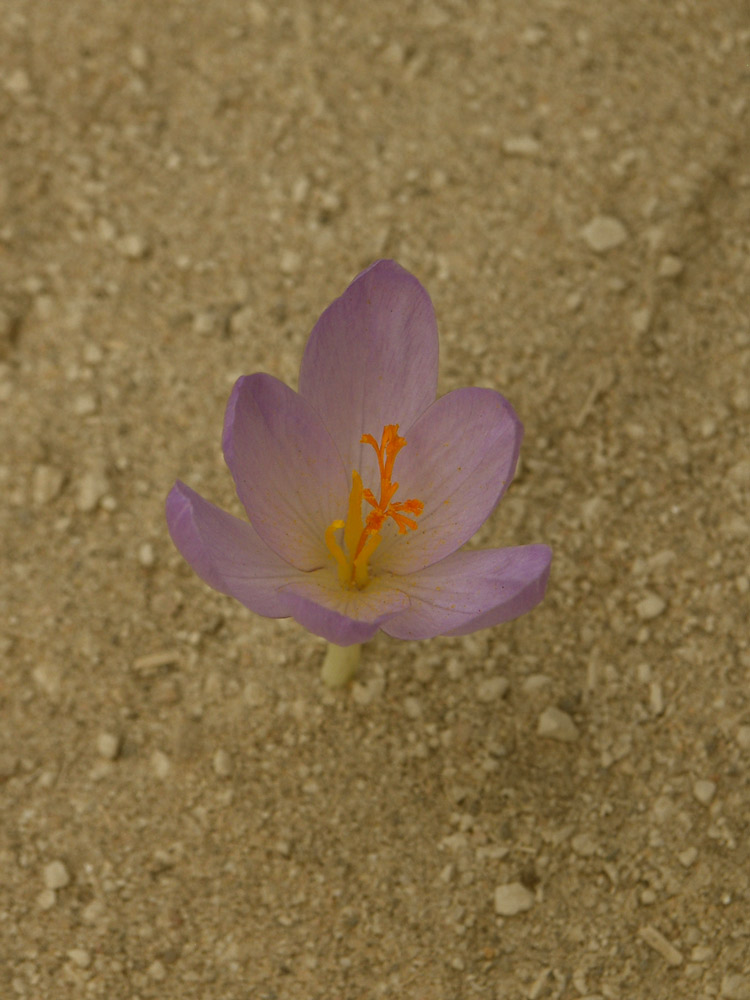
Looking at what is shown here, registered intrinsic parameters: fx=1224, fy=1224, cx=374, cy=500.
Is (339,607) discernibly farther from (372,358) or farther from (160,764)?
(160,764)

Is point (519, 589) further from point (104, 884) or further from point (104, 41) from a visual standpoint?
point (104, 41)

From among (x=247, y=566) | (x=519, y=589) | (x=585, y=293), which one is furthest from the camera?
(x=585, y=293)

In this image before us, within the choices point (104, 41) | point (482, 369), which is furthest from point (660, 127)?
point (104, 41)

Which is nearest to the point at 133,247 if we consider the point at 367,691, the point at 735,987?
the point at 367,691

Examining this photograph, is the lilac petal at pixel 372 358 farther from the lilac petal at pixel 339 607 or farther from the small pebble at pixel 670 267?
the small pebble at pixel 670 267

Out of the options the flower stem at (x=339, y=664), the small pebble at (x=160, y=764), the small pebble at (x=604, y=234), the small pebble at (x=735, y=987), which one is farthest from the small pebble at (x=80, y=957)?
the small pebble at (x=604, y=234)

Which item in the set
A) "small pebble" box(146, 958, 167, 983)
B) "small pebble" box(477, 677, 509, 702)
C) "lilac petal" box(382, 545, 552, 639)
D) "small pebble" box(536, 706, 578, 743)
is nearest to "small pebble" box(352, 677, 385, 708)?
"small pebble" box(477, 677, 509, 702)
